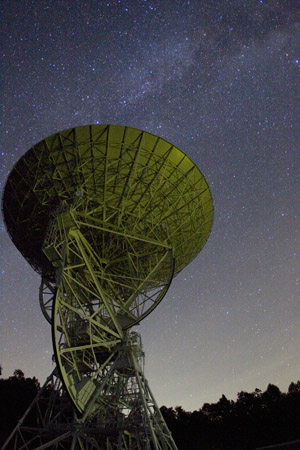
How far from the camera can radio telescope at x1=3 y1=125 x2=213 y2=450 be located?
40.4 feet

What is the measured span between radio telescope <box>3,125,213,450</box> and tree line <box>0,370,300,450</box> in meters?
16.5

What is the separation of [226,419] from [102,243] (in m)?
27.9

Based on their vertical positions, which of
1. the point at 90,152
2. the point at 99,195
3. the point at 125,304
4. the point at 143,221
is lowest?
the point at 125,304

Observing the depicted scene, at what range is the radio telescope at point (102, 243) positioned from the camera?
12.3 metres

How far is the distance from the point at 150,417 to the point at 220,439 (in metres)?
24.4

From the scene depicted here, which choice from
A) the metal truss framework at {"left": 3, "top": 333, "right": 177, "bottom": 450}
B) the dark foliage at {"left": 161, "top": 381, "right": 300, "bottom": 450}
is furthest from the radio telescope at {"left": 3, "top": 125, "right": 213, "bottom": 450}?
the dark foliage at {"left": 161, "top": 381, "right": 300, "bottom": 450}

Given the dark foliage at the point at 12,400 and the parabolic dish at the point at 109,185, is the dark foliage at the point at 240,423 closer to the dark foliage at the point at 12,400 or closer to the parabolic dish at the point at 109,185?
the dark foliage at the point at 12,400

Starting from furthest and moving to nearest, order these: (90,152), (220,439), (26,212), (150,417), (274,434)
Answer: (220,439) < (274,434) < (26,212) < (90,152) < (150,417)

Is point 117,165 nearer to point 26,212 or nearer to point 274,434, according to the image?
point 26,212

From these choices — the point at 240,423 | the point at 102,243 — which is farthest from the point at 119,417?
the point at 240,423

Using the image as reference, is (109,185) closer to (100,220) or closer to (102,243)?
(100,220)

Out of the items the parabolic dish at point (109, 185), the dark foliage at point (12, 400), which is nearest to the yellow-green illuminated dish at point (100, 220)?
the parabolic dish at point (109, 185)

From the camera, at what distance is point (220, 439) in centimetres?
3272

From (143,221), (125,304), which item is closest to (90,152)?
(143,221)
